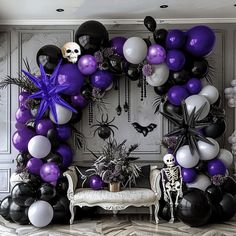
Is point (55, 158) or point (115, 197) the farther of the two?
point (55, 158)

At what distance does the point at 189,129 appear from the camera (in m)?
5.34

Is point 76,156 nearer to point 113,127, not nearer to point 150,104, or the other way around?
point 113,127

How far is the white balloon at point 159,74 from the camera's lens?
5.38 metres

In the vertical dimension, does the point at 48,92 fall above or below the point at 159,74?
below

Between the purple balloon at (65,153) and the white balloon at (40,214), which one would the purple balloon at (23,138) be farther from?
the white balloon at (40,214)

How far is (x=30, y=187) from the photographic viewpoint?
201 inches

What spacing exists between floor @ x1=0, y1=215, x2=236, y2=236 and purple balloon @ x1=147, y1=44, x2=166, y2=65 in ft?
6.58

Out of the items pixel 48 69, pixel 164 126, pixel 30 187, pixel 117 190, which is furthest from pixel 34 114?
pixel 164 126

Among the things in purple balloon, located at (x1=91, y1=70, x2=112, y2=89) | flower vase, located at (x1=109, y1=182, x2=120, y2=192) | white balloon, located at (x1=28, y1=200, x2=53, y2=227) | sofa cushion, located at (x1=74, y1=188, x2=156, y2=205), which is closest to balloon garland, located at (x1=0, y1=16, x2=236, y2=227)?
purple balloon, located at (x1=91, y1=70, x2=112, y2=89)

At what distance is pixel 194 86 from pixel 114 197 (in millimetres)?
1719

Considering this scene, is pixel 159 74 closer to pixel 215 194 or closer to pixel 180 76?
pixel 180 76

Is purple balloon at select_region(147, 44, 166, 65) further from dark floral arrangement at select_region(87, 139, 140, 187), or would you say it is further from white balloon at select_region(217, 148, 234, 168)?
white balloon at select_region(217, 148, 234, 168)

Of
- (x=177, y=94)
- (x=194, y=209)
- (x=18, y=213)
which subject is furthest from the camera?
(x=177, y=94)

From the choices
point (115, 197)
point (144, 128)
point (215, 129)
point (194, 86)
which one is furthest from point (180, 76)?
point (115, 197)
